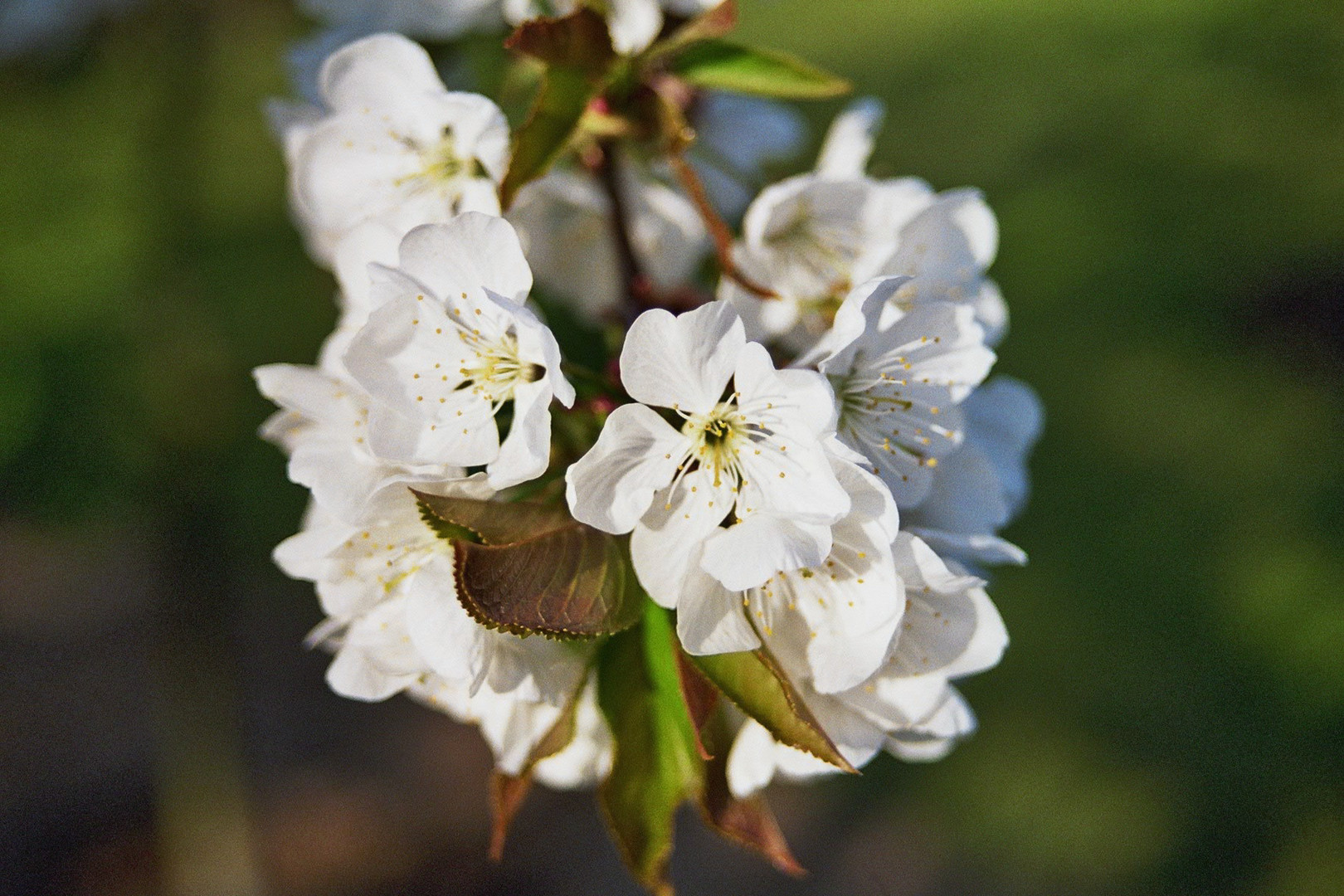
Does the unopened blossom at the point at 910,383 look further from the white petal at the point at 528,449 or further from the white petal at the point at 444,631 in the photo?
the white petal at the point at 444,631

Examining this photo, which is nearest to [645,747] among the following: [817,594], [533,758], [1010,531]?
[533,758]

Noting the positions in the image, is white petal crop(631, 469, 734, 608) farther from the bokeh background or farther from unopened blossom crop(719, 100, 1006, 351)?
the bokeh background

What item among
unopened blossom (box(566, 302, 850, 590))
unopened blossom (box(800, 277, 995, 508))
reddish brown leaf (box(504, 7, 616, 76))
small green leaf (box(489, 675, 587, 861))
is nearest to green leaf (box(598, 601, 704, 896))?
small green leaf (box(489, 675, 587, 861))

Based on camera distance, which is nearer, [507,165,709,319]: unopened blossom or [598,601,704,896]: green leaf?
[598,601,704,896]: green leaf

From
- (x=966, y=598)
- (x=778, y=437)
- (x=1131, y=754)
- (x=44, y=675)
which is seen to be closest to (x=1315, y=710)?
(x=1131, y=754)

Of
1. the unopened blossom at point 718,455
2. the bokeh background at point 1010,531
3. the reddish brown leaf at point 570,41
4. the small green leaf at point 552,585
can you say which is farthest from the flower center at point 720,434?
the bokeh background at point 1010,531

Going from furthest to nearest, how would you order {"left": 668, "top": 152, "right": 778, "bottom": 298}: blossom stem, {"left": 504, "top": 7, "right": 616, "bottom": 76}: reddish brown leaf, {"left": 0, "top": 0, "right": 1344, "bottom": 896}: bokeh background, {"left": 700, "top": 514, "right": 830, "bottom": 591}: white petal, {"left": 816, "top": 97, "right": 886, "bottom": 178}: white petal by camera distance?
1. {"left": 0, "top": 0, "right": 1344, "bottom": 896}: bokeh background
2. {"left": 816, "top": 97, "right": 886, "bottom": 178}: white petal
3. {"left": 668, "top": 152, "right": 778, "bottom": 298}: blossom stem
4. {"left": 504, "top": 7, "right": 616, "bottom": 76}: reddish brown leaf
5. {"left": 700, "top": 514, "right": 830, "bottom": 591}: white petal

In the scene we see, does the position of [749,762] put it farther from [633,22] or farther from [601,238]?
[633,22]
